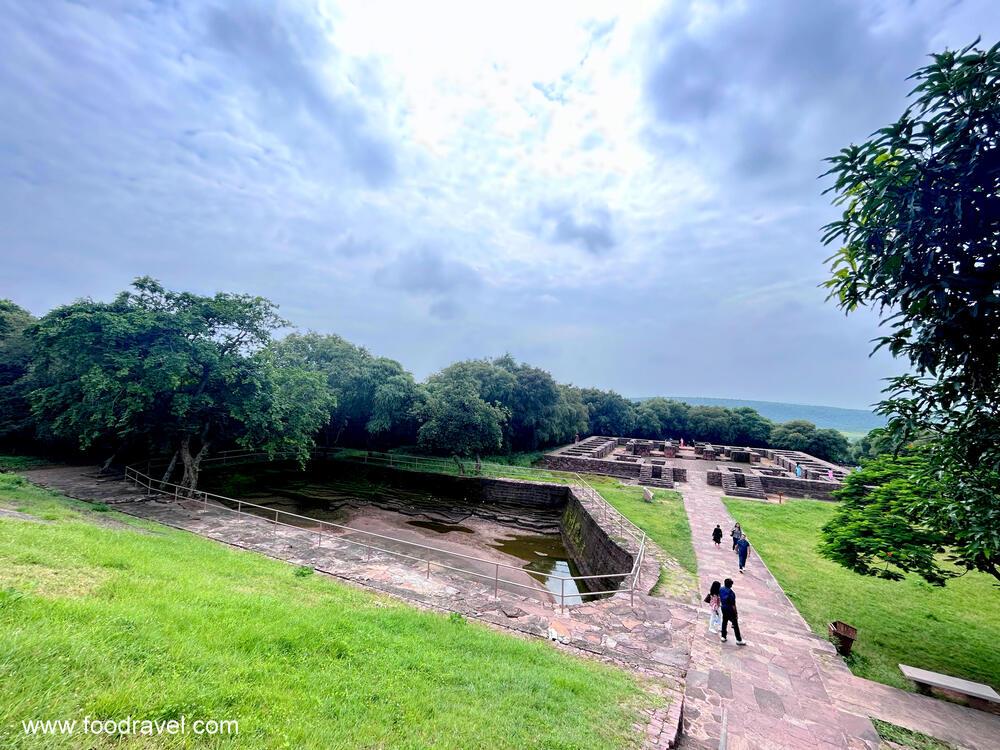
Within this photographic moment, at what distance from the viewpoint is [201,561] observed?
841cm

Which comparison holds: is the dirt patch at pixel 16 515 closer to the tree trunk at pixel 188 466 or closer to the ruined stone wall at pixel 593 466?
the tree trunk at pixel 188 466

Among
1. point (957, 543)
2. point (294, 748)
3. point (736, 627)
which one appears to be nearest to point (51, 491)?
point (294, 748)

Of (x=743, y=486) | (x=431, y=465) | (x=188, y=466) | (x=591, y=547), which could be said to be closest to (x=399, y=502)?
(x=431, y=465)

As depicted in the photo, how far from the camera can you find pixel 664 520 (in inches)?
691

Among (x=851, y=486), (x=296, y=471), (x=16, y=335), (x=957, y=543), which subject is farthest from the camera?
(x=296, y=471)

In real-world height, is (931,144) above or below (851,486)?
above

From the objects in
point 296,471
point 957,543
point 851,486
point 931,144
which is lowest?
point 296,471

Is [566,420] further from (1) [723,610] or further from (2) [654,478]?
(1) [723,610]

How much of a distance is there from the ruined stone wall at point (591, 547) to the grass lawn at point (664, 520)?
148 cm

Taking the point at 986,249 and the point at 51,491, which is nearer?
the point at 986,249

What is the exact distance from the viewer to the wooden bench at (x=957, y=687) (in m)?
6.49

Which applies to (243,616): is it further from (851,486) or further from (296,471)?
(296,471)

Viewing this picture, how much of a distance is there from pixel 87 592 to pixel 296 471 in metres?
25.3

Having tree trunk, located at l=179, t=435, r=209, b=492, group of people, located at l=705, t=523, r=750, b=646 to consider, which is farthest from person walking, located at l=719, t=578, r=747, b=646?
tree trunk, located at l=179, t=435, r=209, b=492
